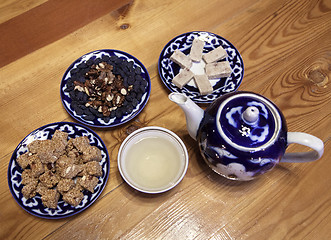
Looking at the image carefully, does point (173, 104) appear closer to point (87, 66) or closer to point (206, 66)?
point (206, 66)

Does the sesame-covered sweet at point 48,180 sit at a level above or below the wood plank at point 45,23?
below

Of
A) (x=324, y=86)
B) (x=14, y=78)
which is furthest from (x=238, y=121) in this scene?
(x=14, y=78)

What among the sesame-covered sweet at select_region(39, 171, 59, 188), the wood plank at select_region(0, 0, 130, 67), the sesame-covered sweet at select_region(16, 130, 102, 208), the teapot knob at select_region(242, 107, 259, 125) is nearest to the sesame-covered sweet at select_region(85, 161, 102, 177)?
the sesame-covered sweet at select_region(16, 130, 102, 208)

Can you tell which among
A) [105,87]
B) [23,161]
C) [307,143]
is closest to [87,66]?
[105,87]

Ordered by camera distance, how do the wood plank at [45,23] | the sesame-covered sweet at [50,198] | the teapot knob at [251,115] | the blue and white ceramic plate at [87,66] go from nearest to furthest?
the teapot knob at [251,115] → the sesame-covered sweet at [50,198] → the blue and white ceramic plate at [87,66] → the wood plank at [45,23]

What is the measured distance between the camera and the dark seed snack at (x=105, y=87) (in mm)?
1120

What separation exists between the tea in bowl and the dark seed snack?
0.14 m

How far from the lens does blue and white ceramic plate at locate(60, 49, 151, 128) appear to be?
110 cm

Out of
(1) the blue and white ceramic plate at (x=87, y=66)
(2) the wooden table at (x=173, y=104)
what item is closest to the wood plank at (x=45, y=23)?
(2) the wooden table at (x=173, y=104)

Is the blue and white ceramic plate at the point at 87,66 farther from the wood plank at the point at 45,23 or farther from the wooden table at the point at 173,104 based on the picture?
the wood plank at the point at 45,23

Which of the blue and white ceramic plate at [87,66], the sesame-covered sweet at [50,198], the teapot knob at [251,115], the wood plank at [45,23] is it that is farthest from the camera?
the wood plank at [45,23]

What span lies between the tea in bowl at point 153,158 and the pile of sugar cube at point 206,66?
257 millimetres

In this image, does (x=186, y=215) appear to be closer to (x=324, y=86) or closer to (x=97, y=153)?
(x=97, y=153)

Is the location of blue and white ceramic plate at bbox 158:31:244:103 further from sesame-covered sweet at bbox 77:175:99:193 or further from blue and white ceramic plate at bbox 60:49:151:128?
sesame-covered sweet at bbox 77:175:99:193
